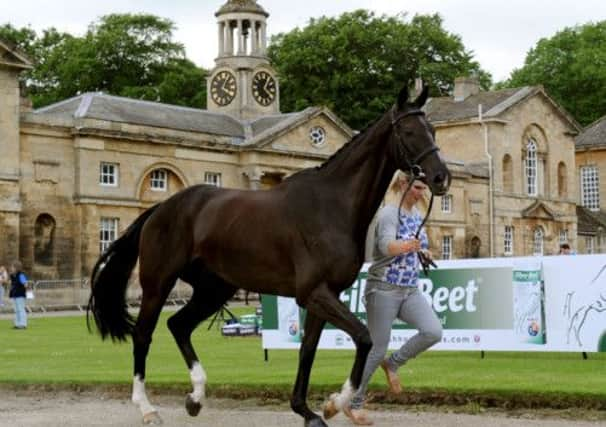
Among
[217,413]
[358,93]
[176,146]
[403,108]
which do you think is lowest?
[217,413]

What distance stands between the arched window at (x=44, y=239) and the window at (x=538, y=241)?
35.3 m

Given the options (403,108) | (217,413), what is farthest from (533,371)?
(403,108)

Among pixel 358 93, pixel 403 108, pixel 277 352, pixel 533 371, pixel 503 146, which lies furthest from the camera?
pixel 358 93

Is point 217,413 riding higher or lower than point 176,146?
lower

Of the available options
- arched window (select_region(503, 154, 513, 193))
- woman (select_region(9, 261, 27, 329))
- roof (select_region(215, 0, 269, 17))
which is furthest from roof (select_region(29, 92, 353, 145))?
woman (select_region(9, 261, 27, 329))

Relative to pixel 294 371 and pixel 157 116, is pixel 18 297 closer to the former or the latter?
pixel 294 371

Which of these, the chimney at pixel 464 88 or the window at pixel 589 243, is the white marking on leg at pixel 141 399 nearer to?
the chimney at pixel 464 88

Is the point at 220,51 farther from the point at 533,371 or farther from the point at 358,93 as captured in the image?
the point at 533,371

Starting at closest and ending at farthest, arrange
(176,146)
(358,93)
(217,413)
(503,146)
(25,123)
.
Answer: (217,413), (25,123), (176,146), (503,146), (358,93)

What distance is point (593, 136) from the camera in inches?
3135

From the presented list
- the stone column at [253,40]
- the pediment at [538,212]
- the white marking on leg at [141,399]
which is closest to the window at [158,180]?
the stone column at [253,40]

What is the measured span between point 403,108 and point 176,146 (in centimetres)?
4345

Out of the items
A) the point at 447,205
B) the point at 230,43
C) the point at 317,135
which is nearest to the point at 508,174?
the point at 447,205

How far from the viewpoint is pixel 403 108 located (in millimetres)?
8906
